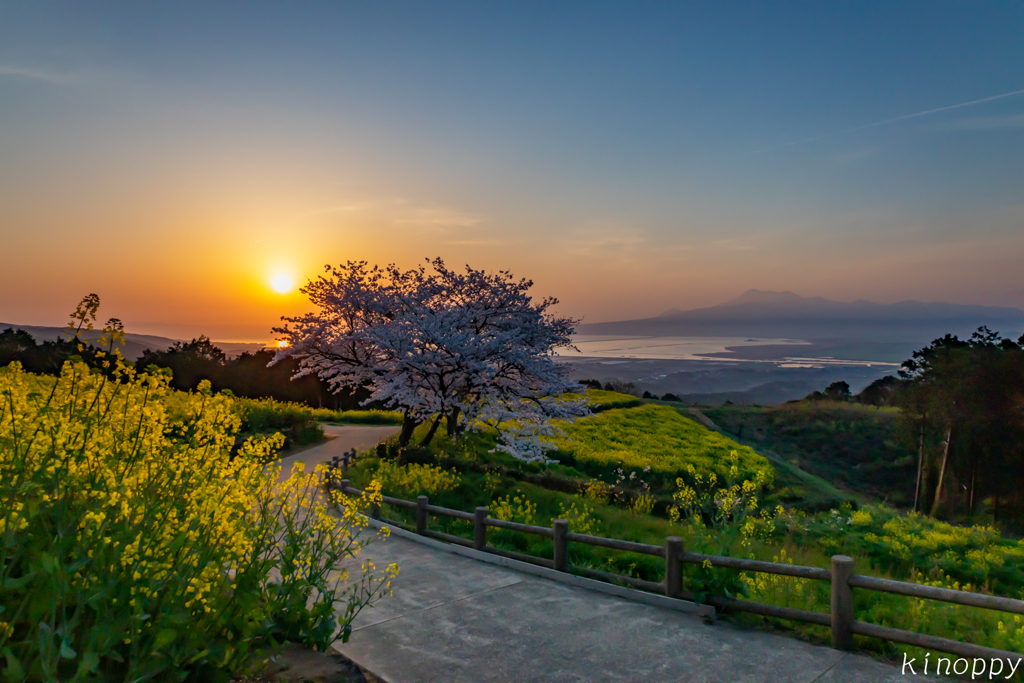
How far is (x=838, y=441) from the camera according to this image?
44.9 metres

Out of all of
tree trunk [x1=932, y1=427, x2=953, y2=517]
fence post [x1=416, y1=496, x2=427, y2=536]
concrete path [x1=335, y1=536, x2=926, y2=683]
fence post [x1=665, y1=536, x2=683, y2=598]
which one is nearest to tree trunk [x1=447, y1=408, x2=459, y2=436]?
fence post [x1=416, y1=496, x2=427, y2=536]

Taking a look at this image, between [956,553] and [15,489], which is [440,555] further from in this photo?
[956,553]

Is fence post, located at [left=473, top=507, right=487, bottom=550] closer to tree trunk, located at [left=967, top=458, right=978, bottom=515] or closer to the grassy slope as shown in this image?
the grassy slope

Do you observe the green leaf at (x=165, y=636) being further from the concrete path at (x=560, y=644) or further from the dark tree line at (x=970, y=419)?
the dark tree line at (x=970, y=419)

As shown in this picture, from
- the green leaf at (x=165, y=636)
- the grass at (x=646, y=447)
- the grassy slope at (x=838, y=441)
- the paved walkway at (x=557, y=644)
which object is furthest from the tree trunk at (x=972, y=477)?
the green leaf at (x=165, y=636)

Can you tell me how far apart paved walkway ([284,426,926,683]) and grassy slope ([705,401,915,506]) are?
38247 mm

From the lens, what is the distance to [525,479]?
1881 centimetres

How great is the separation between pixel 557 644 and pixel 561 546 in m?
2.68

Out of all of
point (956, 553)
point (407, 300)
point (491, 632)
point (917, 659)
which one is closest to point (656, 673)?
point (491, 632)

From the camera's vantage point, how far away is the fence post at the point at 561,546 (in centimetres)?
963

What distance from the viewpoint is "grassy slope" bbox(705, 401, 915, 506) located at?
4197 cm

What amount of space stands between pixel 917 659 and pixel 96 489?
829cm

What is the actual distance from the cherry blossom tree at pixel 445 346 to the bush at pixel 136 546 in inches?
545

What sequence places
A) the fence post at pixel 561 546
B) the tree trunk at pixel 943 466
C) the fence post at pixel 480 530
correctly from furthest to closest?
the tree trunk at pixel 943 466 < the fence post at pixel 480 530 < the fence post at pixel 561 546
